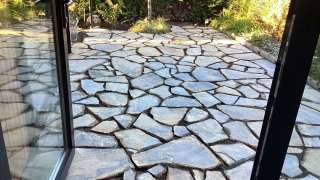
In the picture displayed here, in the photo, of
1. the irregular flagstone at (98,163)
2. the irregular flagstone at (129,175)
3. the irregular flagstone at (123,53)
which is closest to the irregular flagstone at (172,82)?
the irregular flagstone at (123,53)

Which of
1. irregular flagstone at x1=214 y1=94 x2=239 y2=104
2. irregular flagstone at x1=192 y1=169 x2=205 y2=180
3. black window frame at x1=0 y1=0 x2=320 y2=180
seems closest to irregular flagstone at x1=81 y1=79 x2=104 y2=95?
irregular flagstone at x1=214 y1=94 x2=239 y2=104

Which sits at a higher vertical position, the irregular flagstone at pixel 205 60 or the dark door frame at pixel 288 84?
the dark door frame at pixel 288 84

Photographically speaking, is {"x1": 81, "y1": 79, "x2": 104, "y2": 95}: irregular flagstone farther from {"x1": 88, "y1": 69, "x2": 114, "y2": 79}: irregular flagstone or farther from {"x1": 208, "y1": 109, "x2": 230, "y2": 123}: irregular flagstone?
{"x1": 208, "y1": 109, "x2": 230, "y2": 123}: irregular flagstone

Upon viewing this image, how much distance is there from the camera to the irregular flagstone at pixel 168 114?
3502 mm

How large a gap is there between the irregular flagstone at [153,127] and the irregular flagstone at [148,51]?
222 cm

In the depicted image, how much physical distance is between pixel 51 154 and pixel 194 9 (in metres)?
6.39

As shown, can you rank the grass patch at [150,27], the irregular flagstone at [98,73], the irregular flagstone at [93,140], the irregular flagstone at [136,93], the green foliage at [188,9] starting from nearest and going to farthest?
the irregular flagstone at [93,140]
the irregular flagstone at [136,93]
the irregular flagstone at [98,73]
the grass patch at [150,27]
the green foliage at [188,9]

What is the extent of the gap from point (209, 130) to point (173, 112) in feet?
1.68

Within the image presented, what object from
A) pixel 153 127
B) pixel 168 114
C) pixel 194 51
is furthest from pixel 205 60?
pixel 153 127

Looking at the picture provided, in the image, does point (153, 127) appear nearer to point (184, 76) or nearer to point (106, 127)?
point (106, 127)

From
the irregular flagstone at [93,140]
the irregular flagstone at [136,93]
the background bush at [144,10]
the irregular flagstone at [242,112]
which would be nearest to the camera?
the irregular flagstone at [93,140]

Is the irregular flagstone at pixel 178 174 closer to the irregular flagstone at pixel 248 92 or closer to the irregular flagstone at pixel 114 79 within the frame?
the irregular flagstone at pixel 248 92

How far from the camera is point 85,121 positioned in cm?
341

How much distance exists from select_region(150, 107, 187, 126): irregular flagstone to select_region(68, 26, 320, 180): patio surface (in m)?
0.01
